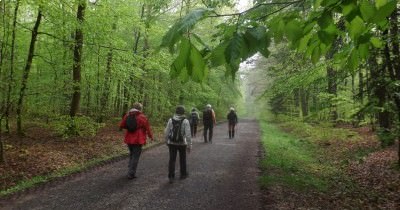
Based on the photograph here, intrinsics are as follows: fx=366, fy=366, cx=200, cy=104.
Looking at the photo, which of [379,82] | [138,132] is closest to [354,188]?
[379,82]

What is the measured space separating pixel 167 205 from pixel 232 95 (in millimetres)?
36249

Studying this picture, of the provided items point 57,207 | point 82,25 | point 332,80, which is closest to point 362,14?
point 57,207

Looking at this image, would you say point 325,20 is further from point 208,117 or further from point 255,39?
point 208,117

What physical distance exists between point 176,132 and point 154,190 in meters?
1.70

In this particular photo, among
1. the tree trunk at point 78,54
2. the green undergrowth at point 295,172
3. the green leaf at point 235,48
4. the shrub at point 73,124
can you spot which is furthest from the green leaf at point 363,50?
the shrub at point 73,124

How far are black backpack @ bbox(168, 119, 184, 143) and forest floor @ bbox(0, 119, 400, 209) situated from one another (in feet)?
8.79

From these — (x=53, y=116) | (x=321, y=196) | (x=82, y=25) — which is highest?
(x=82, y=25)

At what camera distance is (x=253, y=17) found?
199 cm

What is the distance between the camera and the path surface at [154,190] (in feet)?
25.2

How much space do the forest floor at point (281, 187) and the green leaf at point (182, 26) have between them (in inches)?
265

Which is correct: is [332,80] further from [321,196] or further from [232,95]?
[232,95]

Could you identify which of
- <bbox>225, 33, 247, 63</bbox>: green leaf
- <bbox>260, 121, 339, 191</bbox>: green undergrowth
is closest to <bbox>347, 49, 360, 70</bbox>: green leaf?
<bbox>225, 33, 247, 63</bbox>: green leaf

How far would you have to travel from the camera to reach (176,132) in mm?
9766

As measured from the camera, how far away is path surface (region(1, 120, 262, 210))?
768cm
